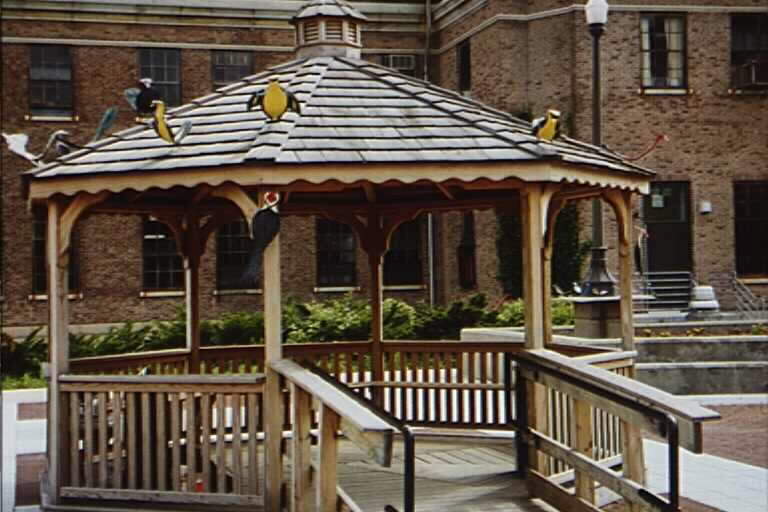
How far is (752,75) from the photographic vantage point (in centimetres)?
2647

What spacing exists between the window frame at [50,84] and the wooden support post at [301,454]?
2284 cm

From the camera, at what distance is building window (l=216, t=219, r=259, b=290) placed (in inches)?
1141

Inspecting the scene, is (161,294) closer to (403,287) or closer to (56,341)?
(403,287)

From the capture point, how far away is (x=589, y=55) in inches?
1022

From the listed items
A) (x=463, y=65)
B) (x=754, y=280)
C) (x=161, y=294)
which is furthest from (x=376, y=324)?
(x=463, y=65)

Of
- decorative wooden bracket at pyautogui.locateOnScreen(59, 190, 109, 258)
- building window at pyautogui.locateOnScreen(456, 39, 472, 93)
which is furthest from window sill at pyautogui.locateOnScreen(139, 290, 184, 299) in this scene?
decorative wooden bracket at pyautogui.locateOnScreen(59, 190, 109, 258)

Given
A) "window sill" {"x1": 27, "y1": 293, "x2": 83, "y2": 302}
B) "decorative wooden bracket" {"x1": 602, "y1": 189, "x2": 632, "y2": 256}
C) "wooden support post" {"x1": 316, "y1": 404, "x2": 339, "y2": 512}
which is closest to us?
"wooden support post" {"x1": 316, "y1": 404, "x2": 339, "y2": 512}

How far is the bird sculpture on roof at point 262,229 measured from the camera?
26.2 feet

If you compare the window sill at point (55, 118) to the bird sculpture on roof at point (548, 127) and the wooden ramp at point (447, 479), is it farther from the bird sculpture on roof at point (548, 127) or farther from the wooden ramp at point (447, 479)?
the bird sculpture on roof at point (548, 127)

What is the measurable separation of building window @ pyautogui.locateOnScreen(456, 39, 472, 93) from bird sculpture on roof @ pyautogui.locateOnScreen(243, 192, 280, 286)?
21.3 metres

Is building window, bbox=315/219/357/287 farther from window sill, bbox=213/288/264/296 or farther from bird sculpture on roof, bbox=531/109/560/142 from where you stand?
bird sculpture on roof, bbox=531/109/560/142

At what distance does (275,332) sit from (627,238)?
3623 millimetres

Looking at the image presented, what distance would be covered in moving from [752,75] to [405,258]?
408 inches

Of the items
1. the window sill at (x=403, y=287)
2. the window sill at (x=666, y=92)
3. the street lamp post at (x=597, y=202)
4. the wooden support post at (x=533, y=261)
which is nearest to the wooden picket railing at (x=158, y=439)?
the wooden support post at (x=533, y=261)
